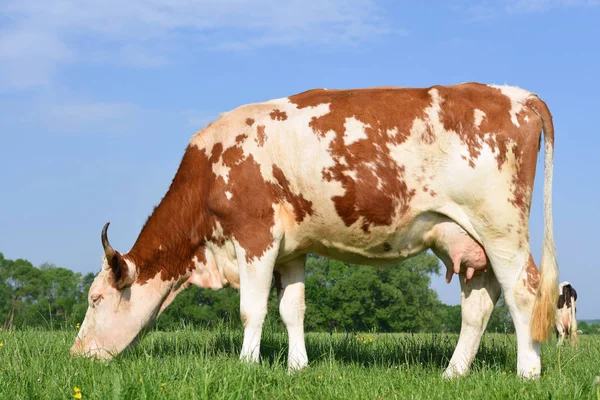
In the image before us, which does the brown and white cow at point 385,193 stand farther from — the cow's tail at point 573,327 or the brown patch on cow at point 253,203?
the cow's tail at point 573,327

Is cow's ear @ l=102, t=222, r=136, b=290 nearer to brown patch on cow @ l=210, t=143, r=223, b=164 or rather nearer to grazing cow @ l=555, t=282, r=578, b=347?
brown patch on cow @ l=210, t=143, r=223, b=164

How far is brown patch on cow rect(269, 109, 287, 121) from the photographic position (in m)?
7.76

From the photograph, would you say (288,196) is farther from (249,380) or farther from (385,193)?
(249,380)

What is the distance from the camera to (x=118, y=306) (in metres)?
8.29

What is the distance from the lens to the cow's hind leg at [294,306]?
7840mm

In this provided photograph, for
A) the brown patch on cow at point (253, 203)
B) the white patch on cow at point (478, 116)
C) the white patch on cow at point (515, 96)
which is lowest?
the brown patch on cow at point (253, 203)

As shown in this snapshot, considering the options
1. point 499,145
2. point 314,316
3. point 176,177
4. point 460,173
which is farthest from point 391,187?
point 314,316

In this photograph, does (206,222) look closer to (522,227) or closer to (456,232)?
(456,232)

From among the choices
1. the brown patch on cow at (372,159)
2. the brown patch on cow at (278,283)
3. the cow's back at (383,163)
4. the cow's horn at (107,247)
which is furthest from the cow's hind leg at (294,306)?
the cow's horn at (107,247)

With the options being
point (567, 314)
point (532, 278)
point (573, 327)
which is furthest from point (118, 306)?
point (567, 314)

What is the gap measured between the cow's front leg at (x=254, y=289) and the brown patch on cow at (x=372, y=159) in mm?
1025

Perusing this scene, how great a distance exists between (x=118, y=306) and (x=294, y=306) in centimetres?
225

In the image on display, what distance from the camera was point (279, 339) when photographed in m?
9.41

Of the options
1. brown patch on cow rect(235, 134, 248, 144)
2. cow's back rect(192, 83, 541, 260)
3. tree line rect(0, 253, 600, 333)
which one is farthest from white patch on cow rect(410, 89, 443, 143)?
tree line rect(0, 253, 600, 333)
